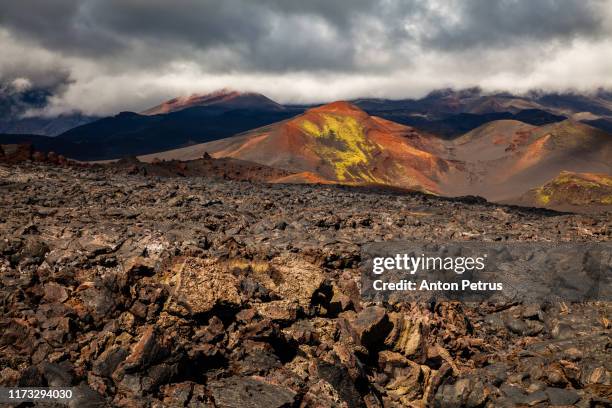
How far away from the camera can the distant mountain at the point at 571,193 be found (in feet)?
196

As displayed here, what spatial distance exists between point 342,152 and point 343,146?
7.50 ft

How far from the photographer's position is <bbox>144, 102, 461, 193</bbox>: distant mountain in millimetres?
84688

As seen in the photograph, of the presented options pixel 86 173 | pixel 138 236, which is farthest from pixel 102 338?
pixel 86 173

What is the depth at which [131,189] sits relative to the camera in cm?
1903

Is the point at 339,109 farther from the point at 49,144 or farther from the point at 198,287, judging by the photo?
the point at 49,144

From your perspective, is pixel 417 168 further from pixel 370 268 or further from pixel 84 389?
pixel 84 389

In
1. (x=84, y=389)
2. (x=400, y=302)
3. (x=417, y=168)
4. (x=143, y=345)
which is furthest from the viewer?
(x=417, y=168)

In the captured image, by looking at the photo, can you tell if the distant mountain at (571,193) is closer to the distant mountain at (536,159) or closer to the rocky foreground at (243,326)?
the distant mountain at (536,159)

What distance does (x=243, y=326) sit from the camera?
29.4 ft

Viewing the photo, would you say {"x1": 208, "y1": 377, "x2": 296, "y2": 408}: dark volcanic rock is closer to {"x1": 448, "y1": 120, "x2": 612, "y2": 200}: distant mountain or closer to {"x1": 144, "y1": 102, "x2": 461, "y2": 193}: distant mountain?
{"x1": 144, "y1": 102, "x2": 461, "y2": 193}: distant mountain

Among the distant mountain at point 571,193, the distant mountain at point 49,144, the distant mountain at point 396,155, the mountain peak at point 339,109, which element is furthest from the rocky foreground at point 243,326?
the distant mountain at point 49,144

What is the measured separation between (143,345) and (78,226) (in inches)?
243

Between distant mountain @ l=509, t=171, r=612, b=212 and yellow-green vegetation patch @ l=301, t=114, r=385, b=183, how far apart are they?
26.0 m

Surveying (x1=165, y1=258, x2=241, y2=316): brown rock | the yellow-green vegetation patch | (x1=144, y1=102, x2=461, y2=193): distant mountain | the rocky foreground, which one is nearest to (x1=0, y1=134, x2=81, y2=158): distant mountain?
(x1=144, y1=102, x2=461, y2=193): distant mountain
